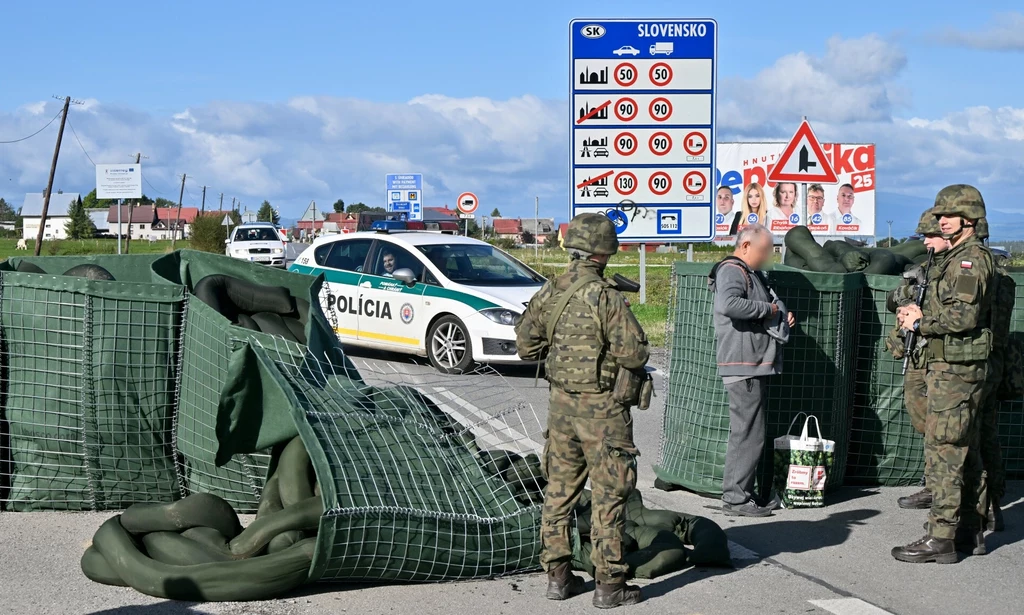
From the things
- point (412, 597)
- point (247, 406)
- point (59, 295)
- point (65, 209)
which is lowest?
point (412, 597)

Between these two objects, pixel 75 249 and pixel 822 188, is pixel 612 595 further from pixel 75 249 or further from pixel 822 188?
pixel 75 249

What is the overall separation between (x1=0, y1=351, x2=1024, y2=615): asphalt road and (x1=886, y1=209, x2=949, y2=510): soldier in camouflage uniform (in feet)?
2.20

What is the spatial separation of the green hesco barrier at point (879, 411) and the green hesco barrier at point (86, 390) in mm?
4361

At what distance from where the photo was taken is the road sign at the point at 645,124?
17.9 meters

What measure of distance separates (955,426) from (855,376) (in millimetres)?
1784

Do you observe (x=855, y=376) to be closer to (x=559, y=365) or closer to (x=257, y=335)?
(x=559, y=365)

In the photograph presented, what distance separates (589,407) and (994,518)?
3.01 m

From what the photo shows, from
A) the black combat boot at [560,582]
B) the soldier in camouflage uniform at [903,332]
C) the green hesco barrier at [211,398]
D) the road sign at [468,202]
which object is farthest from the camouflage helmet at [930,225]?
the road sign at [468,202]

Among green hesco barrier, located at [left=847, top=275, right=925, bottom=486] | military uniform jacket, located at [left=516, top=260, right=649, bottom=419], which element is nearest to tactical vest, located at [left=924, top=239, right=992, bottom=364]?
green hesco barrier, located at [left=847, top=275, right=925, bottom=486]

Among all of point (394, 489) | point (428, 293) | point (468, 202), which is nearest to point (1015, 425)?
point (394, 489)

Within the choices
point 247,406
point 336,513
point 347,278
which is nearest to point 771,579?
point 336,513

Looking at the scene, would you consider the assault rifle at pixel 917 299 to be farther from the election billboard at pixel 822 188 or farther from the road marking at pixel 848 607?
the election billboard at pixel 822 188

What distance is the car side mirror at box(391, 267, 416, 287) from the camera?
45.3 feet

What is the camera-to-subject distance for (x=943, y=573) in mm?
6016
